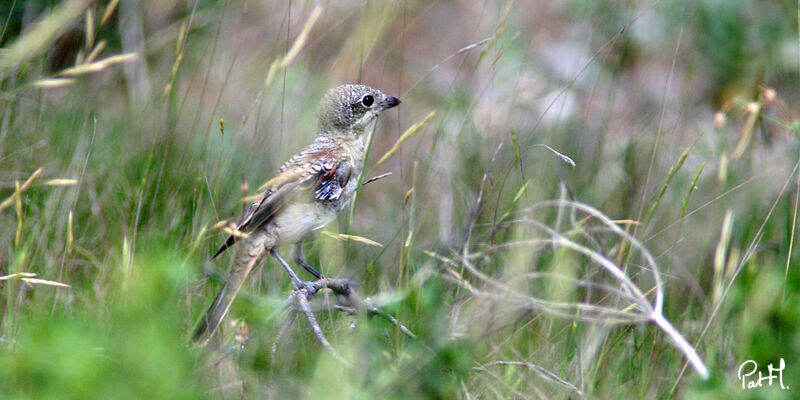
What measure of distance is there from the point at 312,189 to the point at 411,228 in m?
0.86

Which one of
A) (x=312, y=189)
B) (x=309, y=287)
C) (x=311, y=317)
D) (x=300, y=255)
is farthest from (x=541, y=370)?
(x=300, y=255)

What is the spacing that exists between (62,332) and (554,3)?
7381 mm

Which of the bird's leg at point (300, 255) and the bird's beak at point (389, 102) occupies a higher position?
the bird's beak at point (389, 102)

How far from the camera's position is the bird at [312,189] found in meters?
3.56

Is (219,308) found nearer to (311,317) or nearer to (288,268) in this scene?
(311,317)

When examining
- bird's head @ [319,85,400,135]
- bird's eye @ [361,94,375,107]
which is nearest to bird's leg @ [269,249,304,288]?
bird's head @ [319,85,400,135]

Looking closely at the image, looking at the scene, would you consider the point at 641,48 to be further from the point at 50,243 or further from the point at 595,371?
the point at 50,243

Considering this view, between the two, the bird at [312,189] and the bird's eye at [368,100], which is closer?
the bird at [312,189]

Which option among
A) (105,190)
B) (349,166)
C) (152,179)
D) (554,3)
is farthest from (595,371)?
(554,3)

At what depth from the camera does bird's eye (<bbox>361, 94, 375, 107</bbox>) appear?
3828mm

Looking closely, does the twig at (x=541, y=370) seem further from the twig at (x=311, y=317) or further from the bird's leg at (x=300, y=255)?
the bird's leg at (x=300, y=255)
